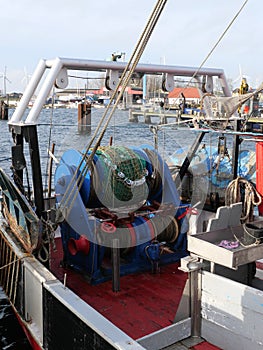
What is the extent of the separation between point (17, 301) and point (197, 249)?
270 centimetres

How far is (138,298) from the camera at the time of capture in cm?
562

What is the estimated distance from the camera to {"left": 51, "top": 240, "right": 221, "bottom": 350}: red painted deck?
5.02m

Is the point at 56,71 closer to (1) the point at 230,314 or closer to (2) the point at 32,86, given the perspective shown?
(2) the point at 32,86

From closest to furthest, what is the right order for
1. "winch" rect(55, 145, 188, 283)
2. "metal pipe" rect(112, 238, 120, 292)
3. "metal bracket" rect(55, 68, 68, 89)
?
"metal bracket" rect(55, 68, 68, 89) → "metal pipe" rect(112, 238, 120, 292) → "winch" rect(55, 145, 188, 283)

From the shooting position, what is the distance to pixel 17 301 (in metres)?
5.70

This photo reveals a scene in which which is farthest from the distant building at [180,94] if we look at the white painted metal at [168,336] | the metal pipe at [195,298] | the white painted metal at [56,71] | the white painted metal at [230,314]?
the white painted metal at [168,336]

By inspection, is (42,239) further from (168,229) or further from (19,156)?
(168,229)

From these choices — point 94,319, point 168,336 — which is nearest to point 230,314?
point 168,336

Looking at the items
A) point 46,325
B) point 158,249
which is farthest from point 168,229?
point 46,325

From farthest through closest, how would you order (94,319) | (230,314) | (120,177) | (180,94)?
(180,94) → (120,177) → (230,314) → (94,319)

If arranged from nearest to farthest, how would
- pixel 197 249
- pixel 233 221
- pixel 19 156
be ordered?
pixel 197 249
pixel 233 221
pixel 19 156

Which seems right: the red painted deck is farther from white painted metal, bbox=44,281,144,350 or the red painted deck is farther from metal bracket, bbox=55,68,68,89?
metal bracket, bbox=55,68,68,89

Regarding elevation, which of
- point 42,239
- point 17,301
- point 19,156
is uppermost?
point 19,156

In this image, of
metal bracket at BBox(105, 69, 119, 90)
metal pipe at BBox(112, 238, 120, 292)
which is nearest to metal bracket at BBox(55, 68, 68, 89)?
metal bracket at BBox(105, 69, 119, 90)
